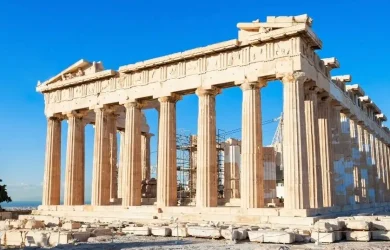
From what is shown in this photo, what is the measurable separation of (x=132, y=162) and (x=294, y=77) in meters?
12.1

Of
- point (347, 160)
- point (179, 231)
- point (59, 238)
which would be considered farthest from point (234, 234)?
point (347, 160)

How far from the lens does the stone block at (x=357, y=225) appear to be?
1823 centimetres

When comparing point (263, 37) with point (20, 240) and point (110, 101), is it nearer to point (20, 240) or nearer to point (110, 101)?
point (110, 101)

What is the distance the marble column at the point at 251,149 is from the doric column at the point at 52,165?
1652 cm

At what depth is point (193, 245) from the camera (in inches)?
677

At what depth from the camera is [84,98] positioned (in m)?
34.0

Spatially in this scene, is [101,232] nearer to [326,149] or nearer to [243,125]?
[243,125]

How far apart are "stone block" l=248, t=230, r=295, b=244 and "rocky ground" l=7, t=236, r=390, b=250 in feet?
1.26

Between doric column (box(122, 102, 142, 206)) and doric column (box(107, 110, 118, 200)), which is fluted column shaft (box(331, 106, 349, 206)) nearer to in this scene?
doric column (box(122, 102, 142, 206))

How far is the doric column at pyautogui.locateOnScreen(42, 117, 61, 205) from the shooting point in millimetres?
35062

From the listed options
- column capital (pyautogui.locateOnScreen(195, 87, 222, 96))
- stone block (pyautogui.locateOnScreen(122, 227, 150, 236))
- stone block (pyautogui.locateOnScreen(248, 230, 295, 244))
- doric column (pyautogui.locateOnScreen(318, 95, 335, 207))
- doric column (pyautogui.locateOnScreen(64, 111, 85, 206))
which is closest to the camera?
stone block (pyautogui.locateOnScreen(248, 230, 295, 244))

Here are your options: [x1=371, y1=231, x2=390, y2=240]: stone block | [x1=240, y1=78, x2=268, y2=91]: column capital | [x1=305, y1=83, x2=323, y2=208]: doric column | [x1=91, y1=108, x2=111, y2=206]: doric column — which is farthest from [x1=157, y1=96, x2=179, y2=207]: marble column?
[x1=371, y1=231, x2=390, y2=240]: stone block

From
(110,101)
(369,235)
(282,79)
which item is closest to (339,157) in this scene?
(282,79)

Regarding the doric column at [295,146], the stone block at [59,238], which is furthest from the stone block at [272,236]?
the stone block at [59,238]
